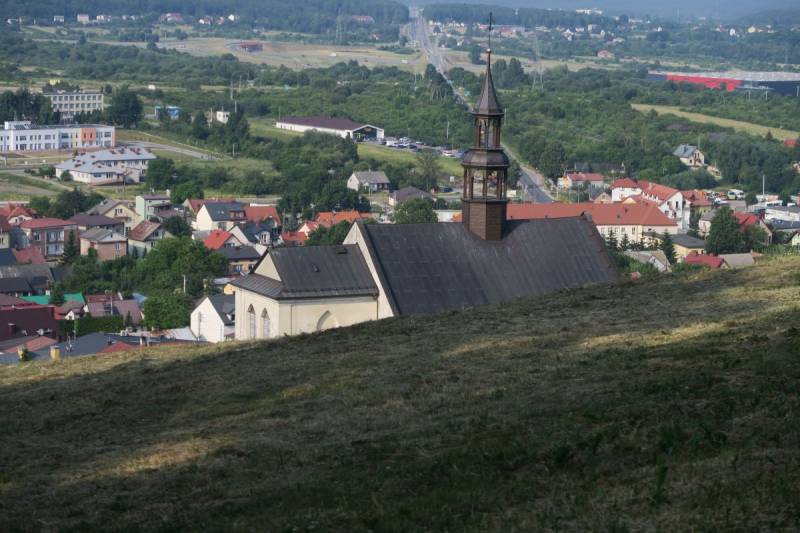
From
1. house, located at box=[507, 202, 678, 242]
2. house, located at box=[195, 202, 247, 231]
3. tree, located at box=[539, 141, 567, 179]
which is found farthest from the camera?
tree, located at box=[539, 141, 567, 179]

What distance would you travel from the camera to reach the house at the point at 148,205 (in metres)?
61.4

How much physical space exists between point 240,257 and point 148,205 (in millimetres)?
11868

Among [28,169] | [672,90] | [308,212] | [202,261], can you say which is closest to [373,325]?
[202,261]

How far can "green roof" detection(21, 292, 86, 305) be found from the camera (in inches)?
1710

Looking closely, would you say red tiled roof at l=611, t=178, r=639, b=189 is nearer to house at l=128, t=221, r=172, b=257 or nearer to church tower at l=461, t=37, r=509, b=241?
house at l=128, t=221, r=172, b=257

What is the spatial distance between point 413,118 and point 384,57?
64494 millimetres

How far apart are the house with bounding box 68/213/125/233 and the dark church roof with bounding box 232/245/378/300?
119 feet

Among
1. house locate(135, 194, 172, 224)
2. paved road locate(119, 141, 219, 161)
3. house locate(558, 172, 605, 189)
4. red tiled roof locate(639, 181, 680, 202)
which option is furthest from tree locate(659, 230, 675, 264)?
paved road locate(119, 141, 219, 161)

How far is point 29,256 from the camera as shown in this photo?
2030 inches

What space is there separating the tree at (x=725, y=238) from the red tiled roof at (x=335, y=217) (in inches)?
523

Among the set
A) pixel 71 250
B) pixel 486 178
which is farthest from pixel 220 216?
pixel 486 178

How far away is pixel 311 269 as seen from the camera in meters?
21.8

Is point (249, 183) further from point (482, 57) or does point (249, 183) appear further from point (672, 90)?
point (482, 57)

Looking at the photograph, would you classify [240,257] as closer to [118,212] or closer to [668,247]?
[118,212]
